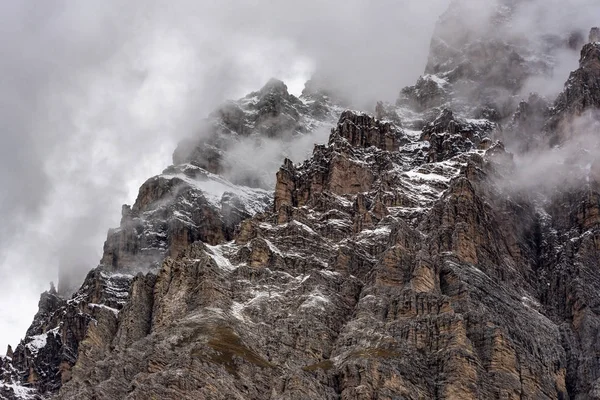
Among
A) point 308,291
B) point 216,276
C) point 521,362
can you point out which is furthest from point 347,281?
point 521,362

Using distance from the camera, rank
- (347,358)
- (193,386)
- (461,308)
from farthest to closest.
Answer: (461,308), (347,358), (193,386)

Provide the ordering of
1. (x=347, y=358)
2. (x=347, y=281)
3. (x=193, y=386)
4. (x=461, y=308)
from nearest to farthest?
(x=193, y=386) → (x=347, y=358) → (x=461, y=308) → (x=347, y=281)

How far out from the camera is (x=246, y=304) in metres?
187

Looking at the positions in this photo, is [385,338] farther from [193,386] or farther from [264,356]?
[193,386]

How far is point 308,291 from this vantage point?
191m

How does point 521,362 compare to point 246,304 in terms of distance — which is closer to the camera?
point 521,362

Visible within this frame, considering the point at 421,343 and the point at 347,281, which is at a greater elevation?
the point at 347,281

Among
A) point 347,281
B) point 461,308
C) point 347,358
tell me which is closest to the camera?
point 347,358

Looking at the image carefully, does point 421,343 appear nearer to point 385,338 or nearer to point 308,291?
point 385,338

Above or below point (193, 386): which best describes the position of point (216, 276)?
above

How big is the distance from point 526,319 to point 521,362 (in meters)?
19.9

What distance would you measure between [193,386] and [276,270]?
146 ft

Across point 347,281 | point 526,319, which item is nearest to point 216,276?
point 347,281

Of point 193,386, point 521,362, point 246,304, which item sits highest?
point 246,304
